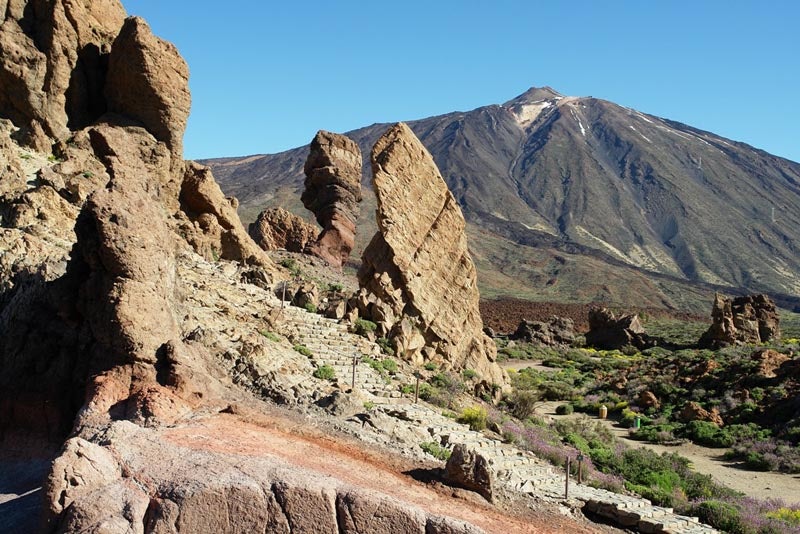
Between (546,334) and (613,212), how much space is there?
11969cm

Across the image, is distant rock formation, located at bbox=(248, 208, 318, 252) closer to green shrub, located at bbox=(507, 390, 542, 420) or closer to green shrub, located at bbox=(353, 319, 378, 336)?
green shrub, located at bbox=(353, 319, 378, 336)

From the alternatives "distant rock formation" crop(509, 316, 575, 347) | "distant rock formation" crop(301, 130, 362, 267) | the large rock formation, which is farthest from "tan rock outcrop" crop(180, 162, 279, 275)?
"distant rock formation" crop(509, 316, 575, 347)

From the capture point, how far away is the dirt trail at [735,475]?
16359mm

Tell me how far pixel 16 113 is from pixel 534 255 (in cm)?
9042

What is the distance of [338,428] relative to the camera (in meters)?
9.65

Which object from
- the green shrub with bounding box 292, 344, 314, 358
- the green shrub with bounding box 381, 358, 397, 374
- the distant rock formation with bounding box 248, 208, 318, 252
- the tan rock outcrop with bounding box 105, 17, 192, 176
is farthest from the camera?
the distant rock formation with bounding box 248, 208, 318, 252

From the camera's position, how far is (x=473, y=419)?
1513cm

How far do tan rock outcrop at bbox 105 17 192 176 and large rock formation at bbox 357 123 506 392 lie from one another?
19.5ft

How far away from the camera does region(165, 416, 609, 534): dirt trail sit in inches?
280

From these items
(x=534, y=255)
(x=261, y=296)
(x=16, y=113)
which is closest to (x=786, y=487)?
(x=261, y=296)

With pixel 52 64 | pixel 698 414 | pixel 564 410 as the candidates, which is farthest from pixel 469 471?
pixel 698 414

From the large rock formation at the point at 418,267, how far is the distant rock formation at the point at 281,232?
1927cm

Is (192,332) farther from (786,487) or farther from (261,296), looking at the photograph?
(786,487)

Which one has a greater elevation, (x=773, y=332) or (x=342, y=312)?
(x=773, y=332)
